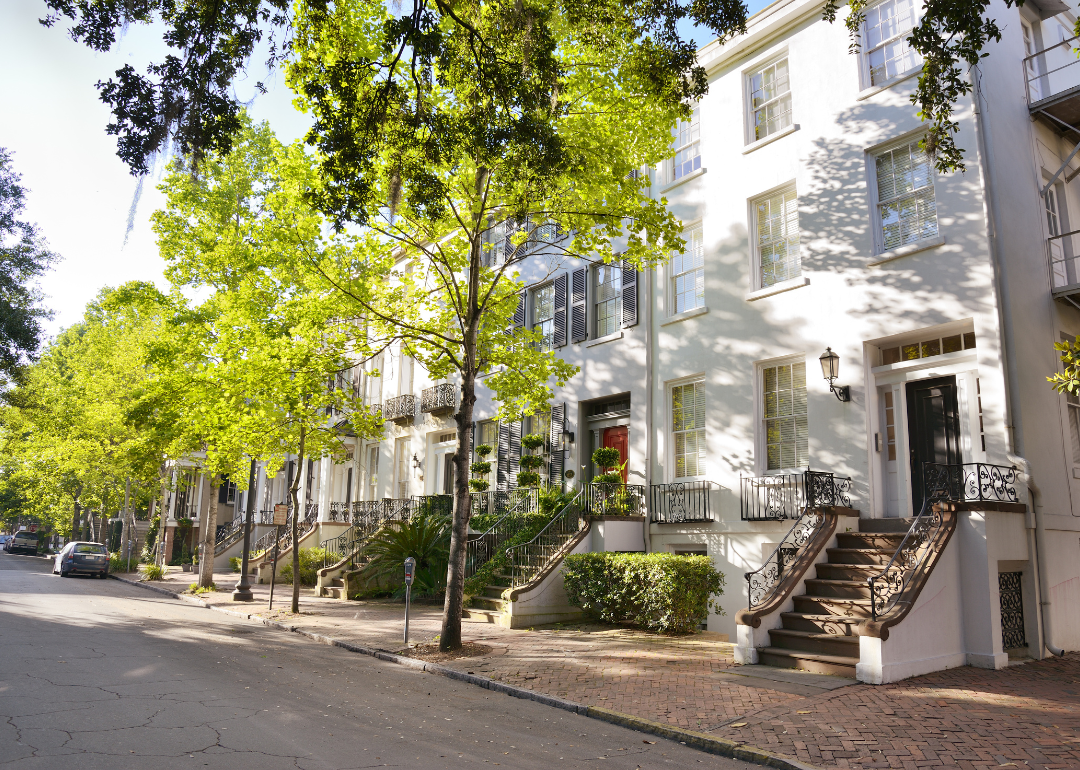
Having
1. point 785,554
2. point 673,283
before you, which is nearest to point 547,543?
point 785,554

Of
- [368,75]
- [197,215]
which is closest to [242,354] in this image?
[197,215]

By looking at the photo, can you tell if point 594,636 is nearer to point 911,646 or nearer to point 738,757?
point 911,646

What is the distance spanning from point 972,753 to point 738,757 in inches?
74.5

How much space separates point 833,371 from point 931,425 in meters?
1.68

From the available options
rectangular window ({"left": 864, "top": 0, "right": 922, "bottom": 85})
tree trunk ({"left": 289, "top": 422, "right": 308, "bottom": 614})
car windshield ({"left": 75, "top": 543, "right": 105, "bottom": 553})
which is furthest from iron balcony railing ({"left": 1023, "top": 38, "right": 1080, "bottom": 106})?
car windshield ({"left": 75, "top": 543, "right": 105, "bottom": 553})

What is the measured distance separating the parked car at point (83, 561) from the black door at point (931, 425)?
28.2m

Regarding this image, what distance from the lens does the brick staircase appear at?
9156 mm

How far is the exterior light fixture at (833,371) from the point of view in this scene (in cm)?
1224

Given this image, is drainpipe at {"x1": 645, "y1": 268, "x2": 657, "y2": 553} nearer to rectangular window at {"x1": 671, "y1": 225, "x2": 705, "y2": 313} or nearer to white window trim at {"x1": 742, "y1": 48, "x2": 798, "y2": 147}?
rectangular window at {"x1": 671, "y1": 225, "x2": 705, "y2": 313}

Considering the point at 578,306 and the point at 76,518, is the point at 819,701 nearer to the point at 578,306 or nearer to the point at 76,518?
the point at 578,306

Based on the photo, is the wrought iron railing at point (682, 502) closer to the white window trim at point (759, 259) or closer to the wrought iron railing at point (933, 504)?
the white window trim at point (759, 259)

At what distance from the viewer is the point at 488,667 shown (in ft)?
32.8

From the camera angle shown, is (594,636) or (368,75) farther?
(594,636)

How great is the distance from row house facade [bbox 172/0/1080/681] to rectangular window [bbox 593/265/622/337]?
0.10m
